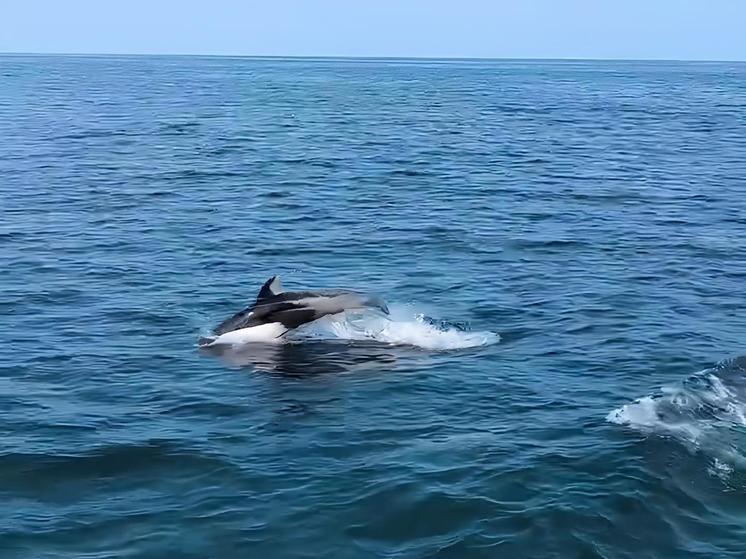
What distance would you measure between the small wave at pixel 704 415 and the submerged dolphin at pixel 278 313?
20.0ft

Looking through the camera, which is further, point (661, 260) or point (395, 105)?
point (395, 105)

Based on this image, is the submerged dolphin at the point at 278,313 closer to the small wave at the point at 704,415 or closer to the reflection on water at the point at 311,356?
the reflection on water at the point at 311,356

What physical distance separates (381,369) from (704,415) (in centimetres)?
551

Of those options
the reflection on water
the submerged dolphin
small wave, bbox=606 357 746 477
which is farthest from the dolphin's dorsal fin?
small wave, bbox=606 357 746 477

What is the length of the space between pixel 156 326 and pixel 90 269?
5452 millimetres

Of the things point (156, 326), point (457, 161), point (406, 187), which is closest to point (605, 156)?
point (457, 161)

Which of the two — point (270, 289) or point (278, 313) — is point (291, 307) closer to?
point (278, 313)

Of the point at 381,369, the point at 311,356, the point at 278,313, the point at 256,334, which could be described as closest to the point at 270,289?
the point at 278,313

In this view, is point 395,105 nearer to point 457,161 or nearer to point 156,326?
point 457,161

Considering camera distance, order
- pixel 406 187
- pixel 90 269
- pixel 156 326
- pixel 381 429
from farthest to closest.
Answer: pixel 406 187
pixel 90 269
pixel 156 326
pixel 381 429

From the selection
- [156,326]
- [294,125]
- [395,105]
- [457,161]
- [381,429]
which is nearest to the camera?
[381,429]

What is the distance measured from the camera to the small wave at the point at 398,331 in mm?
19453

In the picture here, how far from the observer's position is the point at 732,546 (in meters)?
11.7

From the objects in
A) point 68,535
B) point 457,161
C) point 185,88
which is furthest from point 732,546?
point 185,88
